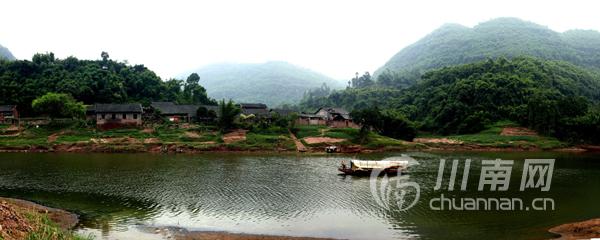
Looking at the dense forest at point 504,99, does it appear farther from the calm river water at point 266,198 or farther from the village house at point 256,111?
the village house at point 256,111

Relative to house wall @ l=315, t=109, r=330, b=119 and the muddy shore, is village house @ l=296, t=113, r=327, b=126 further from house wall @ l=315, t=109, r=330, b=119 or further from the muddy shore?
the muddy shore

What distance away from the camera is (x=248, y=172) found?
1777 inches

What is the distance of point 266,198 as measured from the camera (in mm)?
32219

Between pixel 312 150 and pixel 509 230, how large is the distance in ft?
149

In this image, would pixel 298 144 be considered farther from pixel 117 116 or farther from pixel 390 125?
pixel 117 116

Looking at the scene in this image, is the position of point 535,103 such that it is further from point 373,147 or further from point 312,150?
point 312,150

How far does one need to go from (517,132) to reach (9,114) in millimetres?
101395

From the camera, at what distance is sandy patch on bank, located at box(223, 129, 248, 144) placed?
7044 centimetres

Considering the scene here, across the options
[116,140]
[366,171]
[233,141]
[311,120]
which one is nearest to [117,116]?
[116,140]

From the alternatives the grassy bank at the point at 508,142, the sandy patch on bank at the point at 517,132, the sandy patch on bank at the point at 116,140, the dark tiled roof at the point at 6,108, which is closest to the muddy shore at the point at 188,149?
the grassy bank at the point at 508,142

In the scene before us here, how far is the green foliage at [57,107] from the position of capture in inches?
2972

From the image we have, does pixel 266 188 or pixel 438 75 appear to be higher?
pixel 438 75

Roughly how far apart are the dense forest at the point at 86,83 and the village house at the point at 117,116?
18.1 metres

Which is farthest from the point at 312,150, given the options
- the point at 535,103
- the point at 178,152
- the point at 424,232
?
the point at 535,103
